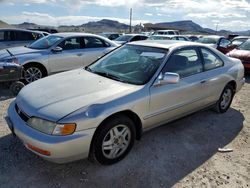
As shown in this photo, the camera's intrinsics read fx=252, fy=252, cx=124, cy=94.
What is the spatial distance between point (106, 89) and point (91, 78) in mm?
560

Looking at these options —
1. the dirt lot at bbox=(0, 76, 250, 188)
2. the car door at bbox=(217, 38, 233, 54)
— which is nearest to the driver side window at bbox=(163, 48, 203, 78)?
the dirt lot at bbox=(0, 76, 250, 188)

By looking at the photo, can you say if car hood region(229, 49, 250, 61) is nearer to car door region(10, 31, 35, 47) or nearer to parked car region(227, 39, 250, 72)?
parked car region(227, 39, 250, 72)

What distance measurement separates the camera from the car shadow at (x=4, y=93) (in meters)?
5.75

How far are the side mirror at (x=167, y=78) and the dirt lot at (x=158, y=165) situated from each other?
985mm

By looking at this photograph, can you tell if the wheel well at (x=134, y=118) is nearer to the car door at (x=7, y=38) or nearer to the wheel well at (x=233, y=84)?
the wheel well at (x=233, y=84)

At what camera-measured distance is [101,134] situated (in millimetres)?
2928

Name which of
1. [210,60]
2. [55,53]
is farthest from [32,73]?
[210,60]

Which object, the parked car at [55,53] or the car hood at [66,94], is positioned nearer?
the car hood at [66,94]

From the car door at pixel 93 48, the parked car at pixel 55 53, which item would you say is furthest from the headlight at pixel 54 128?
the car door at pixel 93 48

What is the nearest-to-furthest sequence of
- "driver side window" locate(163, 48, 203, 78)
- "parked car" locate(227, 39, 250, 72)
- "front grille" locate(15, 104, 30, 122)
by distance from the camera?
"front grille" locate(15, 104, 30, 122)
"driver side window" locate(163, 48, 203, 78)
"parked car" locate(227, 39, 250, 72)

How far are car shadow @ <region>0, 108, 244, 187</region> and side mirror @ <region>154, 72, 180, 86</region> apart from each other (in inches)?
38.8

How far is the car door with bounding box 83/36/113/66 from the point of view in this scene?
756cm

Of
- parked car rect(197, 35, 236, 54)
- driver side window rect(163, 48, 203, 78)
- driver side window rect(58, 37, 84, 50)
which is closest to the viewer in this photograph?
driver side window rect(163, 48, 203, 78)

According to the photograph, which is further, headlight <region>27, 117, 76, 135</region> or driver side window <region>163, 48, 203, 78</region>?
driver side window <region>163, 48, 203, 78</region>
